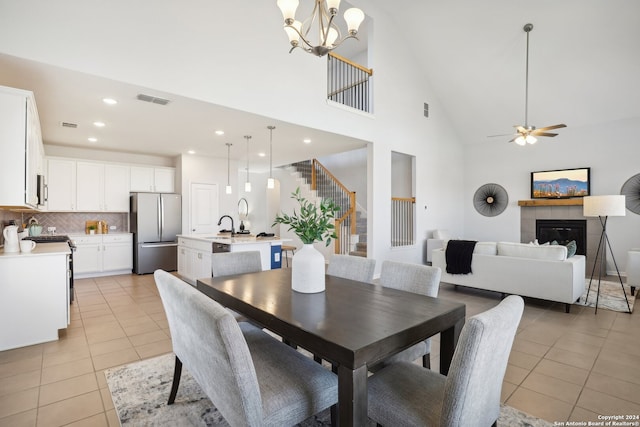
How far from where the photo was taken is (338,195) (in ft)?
25.9

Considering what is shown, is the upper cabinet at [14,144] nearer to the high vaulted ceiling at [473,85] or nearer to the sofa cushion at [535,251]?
the high vaulted ceiling at [473,85]

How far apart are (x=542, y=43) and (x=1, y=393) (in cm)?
824

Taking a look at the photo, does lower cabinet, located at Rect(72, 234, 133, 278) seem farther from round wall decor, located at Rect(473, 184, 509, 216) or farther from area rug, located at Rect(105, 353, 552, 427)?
round wall decor, located at Rect(473, 184, 509, 216)

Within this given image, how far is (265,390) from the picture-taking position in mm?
1410

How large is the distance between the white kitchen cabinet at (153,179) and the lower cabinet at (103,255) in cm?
106

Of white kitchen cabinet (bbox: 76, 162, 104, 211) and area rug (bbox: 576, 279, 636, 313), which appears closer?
area rug (bbox: 576, 279, 636, 313)

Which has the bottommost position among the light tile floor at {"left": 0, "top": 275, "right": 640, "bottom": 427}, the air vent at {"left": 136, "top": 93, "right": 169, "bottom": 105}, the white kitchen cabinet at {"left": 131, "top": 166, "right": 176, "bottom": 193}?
the light tile floor at {"left": 0, "top": 275, "right": 640, "bottom": 427}

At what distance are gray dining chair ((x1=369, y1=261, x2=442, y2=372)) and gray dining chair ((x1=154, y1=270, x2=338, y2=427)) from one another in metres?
0.68

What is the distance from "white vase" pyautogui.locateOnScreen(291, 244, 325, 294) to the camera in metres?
2.01

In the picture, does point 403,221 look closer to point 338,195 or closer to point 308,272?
point 338,195

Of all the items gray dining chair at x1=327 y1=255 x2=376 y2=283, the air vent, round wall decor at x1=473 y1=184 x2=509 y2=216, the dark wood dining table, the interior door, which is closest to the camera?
the dark wood dining table

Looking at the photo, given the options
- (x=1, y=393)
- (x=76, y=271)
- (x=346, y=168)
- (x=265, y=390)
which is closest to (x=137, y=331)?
(x=1, y=393)

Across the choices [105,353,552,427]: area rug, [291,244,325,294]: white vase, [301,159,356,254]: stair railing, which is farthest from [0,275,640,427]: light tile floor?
[301,159,356,254]: stair railing

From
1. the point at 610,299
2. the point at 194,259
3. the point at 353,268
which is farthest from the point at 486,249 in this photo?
the point at 194,259
